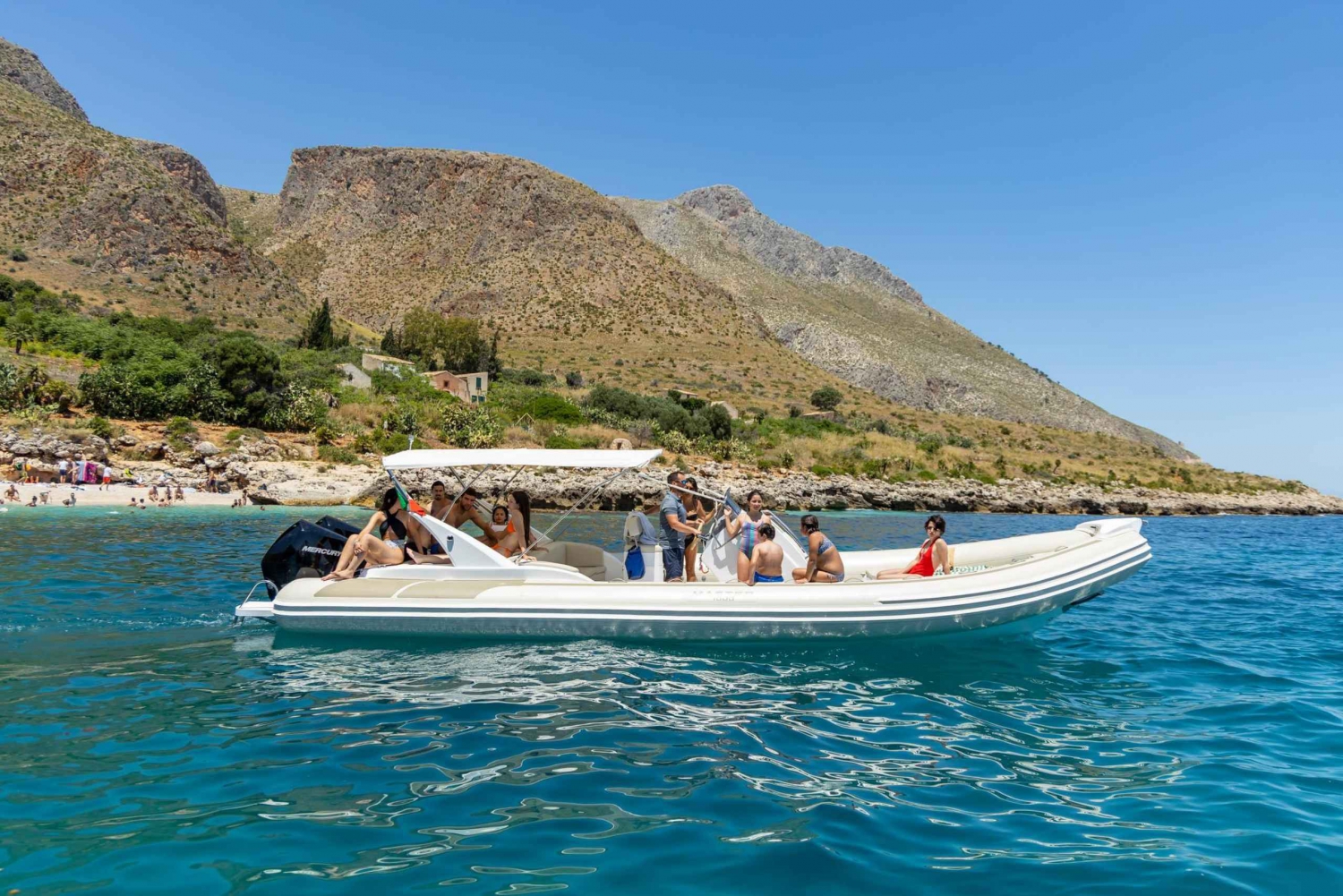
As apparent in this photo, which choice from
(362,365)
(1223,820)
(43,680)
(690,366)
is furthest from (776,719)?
(690,366)

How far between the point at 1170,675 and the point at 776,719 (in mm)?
4964

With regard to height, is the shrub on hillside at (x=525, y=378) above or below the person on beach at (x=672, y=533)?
above

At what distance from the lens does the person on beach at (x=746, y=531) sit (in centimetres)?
975

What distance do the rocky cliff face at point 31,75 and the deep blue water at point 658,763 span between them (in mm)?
123029

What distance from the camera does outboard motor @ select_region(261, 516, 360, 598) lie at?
1048cm

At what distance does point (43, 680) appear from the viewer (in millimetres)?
7719

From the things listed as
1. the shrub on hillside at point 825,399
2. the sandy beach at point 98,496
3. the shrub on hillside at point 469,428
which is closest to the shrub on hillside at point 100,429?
the sandy beach at point 98,496

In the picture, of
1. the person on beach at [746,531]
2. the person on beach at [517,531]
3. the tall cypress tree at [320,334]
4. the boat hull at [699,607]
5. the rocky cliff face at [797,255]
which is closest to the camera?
the boat hull at [699,607]

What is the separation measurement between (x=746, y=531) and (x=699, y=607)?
150 cm

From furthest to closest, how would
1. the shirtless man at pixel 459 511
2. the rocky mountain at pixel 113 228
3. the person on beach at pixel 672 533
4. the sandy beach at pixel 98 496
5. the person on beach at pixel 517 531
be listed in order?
the rocky mountain at pixel 113 228
the sandy beach at pixel 98 496
the shirtless man at pixel 459 511
the person on beach at pixel 517 531
the person on beach at pixel 672 533

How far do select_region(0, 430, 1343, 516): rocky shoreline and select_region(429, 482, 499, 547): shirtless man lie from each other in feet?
31.3

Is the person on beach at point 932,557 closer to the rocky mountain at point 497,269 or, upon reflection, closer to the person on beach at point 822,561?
the person on beach at point 822,561

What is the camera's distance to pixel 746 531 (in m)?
10.0

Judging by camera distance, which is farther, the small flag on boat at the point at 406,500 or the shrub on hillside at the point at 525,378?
the shrub on hillside at the point at 525,378
